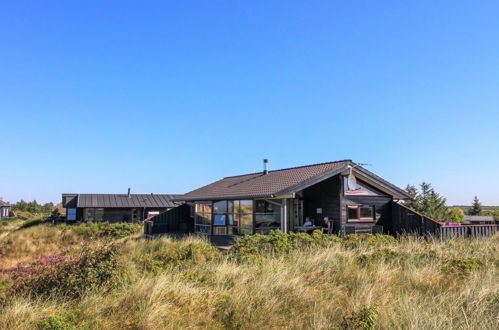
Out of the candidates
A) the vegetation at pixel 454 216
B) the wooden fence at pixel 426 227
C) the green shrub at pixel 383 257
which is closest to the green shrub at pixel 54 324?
the green shrub at pixel 383 257

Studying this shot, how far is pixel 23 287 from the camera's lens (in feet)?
22.0

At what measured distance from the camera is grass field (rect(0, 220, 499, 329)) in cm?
495

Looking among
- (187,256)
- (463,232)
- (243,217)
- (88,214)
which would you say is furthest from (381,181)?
(88,214)

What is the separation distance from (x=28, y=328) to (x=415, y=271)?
6522 millimetres

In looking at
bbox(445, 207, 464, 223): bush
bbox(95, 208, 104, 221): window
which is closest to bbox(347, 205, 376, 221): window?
bbox(445, 207, 464, 223): bush

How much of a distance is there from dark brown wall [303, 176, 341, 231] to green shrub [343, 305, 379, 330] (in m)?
12.5

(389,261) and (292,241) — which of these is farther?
(292,241)

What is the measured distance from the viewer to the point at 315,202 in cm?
1875

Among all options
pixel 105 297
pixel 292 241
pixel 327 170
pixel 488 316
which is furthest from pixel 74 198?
pixel 488 316

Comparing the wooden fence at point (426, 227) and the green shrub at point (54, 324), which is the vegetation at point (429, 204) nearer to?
the wooden fence at point (426, 227)

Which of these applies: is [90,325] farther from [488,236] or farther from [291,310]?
[488,236]

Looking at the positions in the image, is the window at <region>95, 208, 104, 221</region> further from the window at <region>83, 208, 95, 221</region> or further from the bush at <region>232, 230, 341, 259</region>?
the bush at <region>232, 230, 341, 259</region>

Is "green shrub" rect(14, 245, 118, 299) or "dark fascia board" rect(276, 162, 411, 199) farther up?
"dark fascia board" rect(276, 162, 411, 199)

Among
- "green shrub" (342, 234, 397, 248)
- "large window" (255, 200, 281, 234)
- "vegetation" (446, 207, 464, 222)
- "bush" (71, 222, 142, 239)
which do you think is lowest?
"bush" (71, 222, 142, 239)
